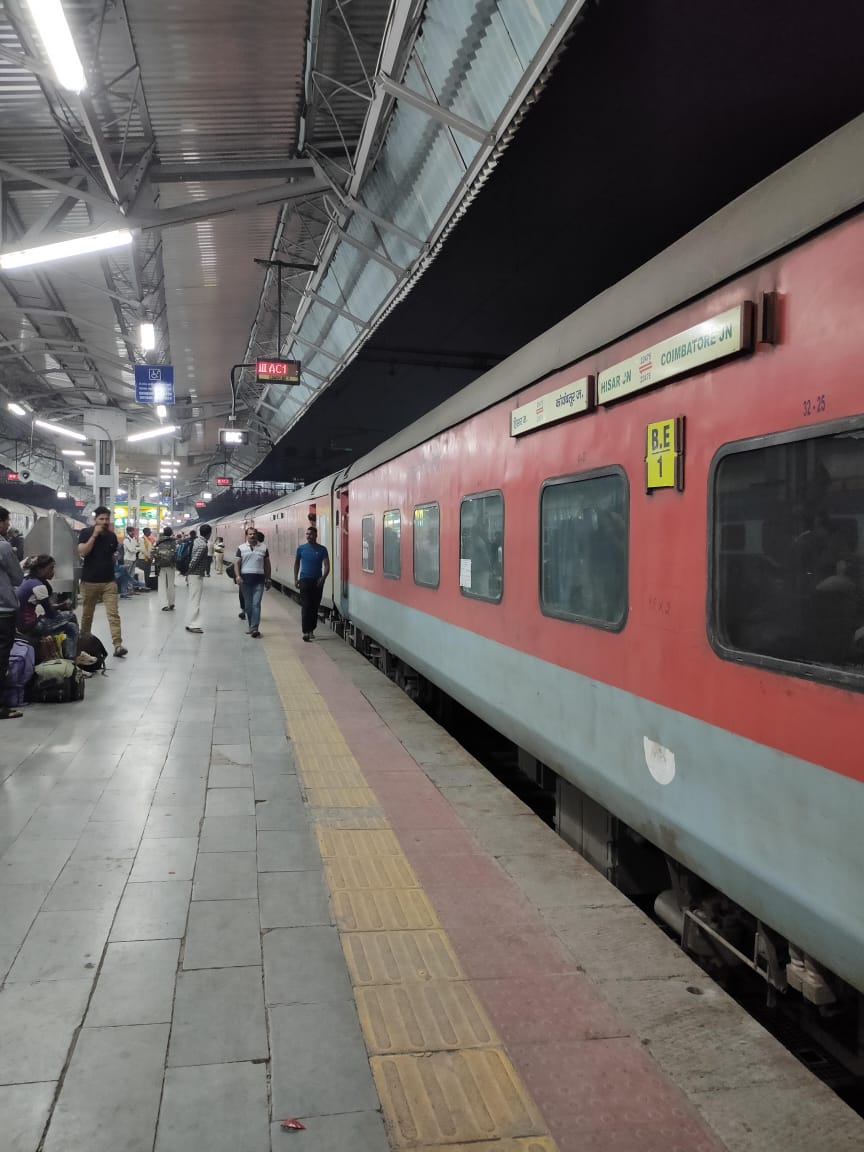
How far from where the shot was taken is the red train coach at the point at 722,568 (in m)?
2.18

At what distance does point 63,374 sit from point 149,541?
16.8 ft

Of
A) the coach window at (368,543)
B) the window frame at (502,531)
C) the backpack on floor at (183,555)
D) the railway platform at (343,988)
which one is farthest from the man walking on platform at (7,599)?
the backpack on floor at (183,555)

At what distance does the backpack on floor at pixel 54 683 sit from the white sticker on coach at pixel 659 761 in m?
6.08

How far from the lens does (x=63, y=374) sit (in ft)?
73.5

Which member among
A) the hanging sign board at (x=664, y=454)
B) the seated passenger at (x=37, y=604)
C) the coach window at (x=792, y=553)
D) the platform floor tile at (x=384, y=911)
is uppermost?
the hanging sign board at (x=664, y=454)

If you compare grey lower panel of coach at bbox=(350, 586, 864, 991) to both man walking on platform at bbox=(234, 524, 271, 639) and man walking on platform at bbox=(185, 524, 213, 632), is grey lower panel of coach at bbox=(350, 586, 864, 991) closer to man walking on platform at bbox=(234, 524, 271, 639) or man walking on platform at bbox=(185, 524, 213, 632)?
man walking on platform at bbox=(234, 524, 271, 639)

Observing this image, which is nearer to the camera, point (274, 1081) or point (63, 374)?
point (274, 1081)

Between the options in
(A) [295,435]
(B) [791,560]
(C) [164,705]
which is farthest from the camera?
(A) [295,435]

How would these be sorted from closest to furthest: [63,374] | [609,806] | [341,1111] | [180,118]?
[341,1111] < [609,806] < [180,118] < [63,374]

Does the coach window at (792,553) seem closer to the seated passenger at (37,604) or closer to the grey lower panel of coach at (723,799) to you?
the grey lower panel of coach at (723,799)

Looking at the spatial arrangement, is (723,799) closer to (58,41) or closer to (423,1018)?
(423,1018)

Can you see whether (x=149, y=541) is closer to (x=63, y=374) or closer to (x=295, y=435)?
(x=63, y=374)

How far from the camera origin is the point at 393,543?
A: 29.7 ft

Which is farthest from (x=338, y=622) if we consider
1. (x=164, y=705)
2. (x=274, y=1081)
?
(x=274, y=1081)
